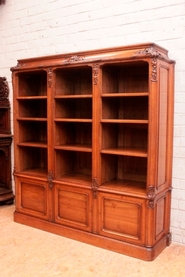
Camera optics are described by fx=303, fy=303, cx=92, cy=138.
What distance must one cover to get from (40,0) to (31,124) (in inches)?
64.4

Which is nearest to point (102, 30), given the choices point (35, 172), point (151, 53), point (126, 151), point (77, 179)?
point (151, 53)

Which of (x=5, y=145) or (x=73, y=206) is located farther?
(x=5, y=145)

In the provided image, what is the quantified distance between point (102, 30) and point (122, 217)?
2.08 meters

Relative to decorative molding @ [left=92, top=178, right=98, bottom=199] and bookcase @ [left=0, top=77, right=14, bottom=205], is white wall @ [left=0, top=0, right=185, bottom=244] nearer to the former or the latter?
bookcase @ [left=0, top=77, right=14, bottom=205]

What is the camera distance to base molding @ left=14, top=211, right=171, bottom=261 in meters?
2.82

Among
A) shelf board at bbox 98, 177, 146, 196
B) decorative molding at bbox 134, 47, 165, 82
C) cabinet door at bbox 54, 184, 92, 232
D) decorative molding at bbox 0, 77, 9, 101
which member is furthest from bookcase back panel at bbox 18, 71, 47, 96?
shelf board at bbox 98, 177, 146, 196

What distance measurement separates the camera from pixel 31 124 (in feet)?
12.7

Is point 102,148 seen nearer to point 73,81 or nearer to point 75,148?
point 75,148

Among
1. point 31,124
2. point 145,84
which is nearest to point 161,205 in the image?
point 145,84

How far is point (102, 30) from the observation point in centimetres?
347

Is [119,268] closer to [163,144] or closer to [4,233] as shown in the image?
[163,144]

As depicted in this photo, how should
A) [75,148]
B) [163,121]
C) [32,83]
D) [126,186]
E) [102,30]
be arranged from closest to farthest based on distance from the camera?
[163,121] < [126,186] < [75,148] < [102,30] < [32,83]

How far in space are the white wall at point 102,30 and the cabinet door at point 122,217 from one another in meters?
0.48

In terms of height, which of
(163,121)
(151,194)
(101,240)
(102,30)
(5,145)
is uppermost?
(102,30)
